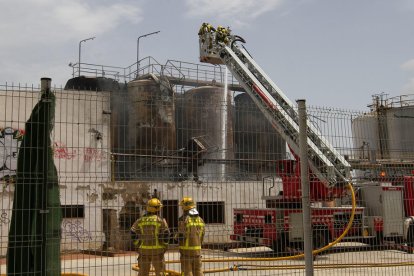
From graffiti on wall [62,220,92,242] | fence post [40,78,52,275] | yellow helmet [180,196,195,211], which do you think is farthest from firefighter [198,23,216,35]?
fence post [40,78,52,275]

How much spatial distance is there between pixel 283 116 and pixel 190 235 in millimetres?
3471

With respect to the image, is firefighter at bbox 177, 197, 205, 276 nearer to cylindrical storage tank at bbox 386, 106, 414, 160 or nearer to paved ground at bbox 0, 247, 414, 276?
paved ground at bbox 0, 247, 414, 276

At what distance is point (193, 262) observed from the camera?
8359 millimetres

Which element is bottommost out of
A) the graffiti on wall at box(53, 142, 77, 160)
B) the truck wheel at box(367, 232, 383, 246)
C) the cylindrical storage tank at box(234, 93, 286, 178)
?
the truck wheel at box(367, 232, 383, 246)

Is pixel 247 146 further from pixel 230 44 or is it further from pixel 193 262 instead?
pixel 230 44

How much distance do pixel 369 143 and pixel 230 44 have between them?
10277 mm

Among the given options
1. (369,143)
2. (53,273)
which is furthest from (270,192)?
(53,273)

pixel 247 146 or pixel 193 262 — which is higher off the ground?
pixel 247 146

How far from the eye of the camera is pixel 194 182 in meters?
9.45

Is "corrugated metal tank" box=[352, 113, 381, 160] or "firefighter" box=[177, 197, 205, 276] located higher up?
"corrugated metal tank" box=[352, 113, 381, 160]

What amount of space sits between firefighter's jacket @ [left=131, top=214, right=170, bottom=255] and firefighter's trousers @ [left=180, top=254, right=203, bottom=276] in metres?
0.48

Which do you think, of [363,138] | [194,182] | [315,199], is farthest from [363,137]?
[315,199]

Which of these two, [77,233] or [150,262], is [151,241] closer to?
[150,262]

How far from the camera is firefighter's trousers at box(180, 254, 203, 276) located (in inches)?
324
